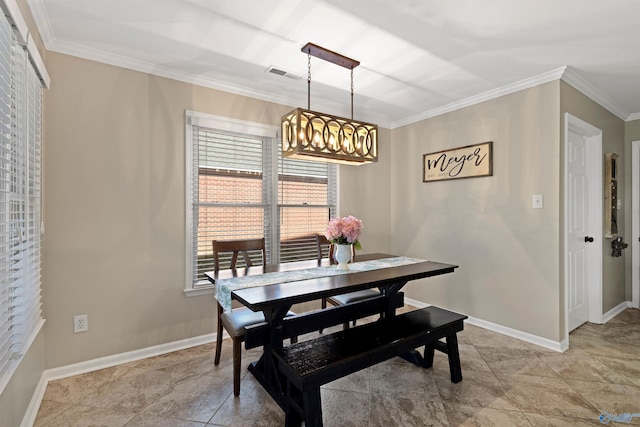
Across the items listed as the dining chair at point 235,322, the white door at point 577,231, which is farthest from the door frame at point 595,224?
the dining chair at point 235,322

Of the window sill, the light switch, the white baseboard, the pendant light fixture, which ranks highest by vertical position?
the pendant light fixture

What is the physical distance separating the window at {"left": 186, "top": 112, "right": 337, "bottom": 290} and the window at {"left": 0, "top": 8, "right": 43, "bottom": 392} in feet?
3.56

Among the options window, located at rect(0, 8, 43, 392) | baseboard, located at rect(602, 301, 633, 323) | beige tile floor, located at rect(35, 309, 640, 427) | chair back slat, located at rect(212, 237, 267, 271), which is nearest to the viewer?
Result: window, located at rect(0, 8, 43, 392)

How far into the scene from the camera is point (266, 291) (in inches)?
76.9

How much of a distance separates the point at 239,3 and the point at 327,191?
2.31 metres

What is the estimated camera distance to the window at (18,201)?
146 centimetres

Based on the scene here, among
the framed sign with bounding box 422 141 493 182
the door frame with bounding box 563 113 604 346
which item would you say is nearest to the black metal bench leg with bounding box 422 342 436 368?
the framed sign with bounding box 422 141 493 182

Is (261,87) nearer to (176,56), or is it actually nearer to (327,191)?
(176,56)

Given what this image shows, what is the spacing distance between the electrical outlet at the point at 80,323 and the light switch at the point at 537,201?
3.98 meters

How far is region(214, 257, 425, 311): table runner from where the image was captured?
6.75 ft

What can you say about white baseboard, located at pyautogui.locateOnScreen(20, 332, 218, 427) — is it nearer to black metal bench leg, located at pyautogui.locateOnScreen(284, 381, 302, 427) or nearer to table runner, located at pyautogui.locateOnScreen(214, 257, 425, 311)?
table runner, located at pyautogui.locateOnScreen(214, 257, 425, 311)

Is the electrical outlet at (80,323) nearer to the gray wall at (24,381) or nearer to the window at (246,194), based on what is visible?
the gray wall at (24,381)

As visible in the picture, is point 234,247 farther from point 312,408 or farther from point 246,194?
point 312,408

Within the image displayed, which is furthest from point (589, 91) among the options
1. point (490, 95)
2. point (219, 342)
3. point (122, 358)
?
point (122, 358)
